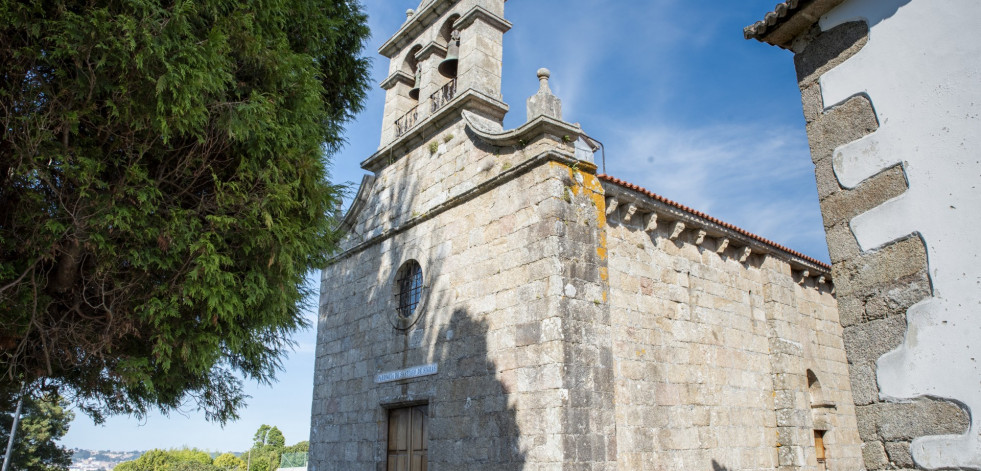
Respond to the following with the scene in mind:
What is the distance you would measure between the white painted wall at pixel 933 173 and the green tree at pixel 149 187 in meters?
4.57

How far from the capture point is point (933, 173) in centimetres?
346

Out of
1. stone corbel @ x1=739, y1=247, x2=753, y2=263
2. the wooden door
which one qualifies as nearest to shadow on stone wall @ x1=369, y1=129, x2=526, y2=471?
the wooden door

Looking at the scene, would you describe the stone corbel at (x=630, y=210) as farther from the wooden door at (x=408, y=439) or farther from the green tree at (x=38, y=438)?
the green tree at (x=38, y=438)

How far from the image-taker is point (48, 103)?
4605 millimetres

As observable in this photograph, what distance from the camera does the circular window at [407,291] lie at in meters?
9.24

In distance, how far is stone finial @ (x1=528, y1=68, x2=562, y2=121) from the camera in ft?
25.4

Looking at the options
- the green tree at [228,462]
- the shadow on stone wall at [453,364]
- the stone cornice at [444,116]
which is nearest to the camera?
the shadow on stone wall at [453,364]

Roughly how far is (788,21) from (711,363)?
223 inches

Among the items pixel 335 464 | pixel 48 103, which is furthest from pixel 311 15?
pixel 335 464

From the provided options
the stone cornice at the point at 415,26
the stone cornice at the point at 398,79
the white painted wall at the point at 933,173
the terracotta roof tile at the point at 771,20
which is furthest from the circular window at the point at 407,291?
the white painted wall at the point at 933,173

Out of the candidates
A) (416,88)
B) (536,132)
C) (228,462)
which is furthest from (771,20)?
(228,462)

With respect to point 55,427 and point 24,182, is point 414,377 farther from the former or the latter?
point 55,427

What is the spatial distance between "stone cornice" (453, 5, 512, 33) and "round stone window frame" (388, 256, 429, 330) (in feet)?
12.7

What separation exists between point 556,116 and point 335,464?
6696mm
